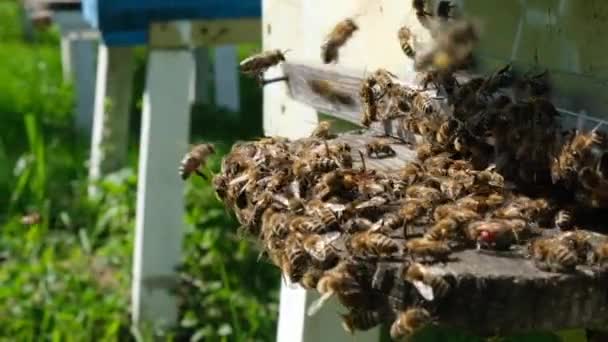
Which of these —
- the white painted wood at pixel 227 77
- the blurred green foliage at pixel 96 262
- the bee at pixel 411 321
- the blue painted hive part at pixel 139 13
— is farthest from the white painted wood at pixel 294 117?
the white painted wood at pixel 227 77

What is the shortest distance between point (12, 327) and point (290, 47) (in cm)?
274

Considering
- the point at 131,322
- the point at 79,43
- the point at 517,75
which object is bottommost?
the point at 131,322

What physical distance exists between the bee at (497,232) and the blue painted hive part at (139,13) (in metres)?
4.11

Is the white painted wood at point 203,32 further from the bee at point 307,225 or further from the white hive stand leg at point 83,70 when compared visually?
the bee at point 307,225

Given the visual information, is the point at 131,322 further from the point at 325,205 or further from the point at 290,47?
the point at 325,205

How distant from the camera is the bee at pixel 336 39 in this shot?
339cm

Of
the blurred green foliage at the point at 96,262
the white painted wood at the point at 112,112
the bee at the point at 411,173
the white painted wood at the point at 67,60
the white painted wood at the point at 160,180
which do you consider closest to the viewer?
the bee at the point at 411,173

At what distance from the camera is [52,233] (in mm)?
7188

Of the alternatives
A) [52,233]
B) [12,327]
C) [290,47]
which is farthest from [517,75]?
[52,233]

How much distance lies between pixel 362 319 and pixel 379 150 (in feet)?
2.61

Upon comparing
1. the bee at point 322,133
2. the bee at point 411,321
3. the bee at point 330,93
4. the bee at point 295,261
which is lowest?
the bee at point 411,321

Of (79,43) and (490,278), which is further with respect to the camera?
(79,43)

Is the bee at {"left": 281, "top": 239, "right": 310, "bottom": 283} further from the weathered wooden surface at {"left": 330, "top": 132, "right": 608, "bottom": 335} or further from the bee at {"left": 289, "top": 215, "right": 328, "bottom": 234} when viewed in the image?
the weathered wooden surface at {"left": 330, "top": 132, "right": 608, "bottom": 335}

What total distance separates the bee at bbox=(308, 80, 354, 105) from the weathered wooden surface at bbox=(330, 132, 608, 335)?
1.34 metres
